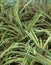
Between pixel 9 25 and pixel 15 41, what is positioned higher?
pixel 9 25

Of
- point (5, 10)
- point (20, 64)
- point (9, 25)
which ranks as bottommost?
point (20, 64)

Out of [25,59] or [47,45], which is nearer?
[25,59]

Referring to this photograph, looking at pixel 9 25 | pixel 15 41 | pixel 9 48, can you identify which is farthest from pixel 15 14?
pixel 9 48

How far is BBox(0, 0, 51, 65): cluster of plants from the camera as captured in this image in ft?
6.05

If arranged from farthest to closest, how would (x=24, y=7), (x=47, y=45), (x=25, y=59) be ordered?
(x=24, y=7) < (x=47, y=45) < (x=25, y=59)

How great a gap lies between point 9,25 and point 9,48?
0.37m

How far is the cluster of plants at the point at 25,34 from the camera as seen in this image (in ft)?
6.05

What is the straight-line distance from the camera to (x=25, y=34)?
2.13 m

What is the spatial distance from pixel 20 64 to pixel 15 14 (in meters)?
0.57

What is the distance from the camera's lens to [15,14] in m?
2.20

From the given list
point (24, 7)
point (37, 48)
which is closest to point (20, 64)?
point (37, 48)

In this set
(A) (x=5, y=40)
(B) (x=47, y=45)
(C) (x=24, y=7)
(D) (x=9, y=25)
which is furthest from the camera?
(C) (x=24, y=7)

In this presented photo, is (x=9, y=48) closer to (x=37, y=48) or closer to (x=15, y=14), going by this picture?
(x=37, y=48)

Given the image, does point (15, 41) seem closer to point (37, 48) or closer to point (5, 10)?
point (37, 48)
